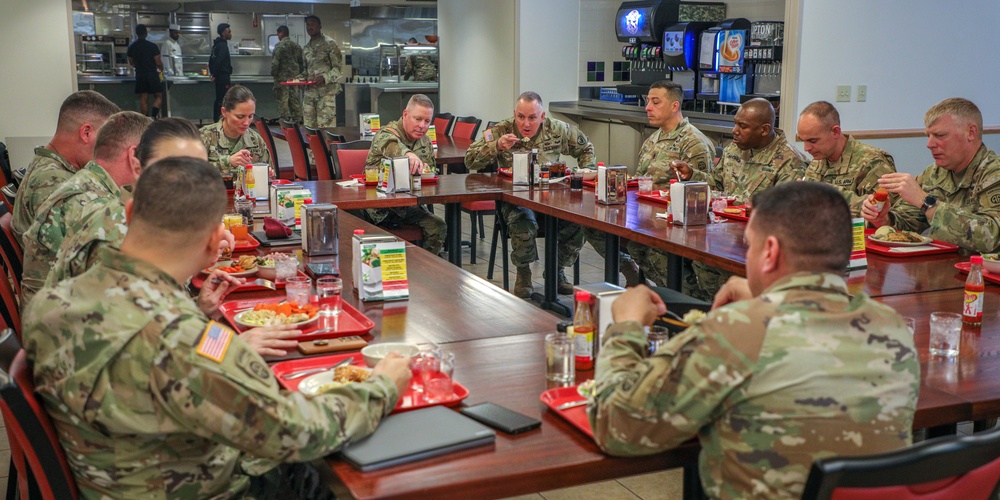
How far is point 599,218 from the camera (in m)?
4.54

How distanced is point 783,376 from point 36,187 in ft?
10.6

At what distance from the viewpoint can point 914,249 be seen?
144 inches

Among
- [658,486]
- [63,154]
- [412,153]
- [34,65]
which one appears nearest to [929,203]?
[658,486]

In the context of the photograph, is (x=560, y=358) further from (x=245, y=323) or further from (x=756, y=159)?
(x=756, y=159)

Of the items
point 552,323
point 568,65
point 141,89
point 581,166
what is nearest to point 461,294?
point 552,323

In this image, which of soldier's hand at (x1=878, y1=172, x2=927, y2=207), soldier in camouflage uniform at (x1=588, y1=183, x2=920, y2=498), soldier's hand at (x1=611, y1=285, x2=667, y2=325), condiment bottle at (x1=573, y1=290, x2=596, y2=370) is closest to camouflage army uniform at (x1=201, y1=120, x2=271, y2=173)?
soldier's hand at (x1=878, y1=172, x2=927, y2=207)

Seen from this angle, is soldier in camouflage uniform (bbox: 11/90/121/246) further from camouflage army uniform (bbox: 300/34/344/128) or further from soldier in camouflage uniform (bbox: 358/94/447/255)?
camouflage army uniform (bbox: 300/34/344/128)

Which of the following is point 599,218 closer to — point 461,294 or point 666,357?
point 461,294

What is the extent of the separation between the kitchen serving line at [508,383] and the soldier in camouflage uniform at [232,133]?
273cm

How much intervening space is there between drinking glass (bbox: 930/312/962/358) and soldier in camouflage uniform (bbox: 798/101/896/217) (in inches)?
80.6

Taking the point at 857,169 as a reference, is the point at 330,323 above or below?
→ below

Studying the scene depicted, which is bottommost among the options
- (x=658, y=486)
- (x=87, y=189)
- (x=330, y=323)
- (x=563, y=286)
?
(x=658, y=486)

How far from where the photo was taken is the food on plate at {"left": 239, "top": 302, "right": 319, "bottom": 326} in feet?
8.68

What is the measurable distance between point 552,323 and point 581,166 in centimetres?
382
